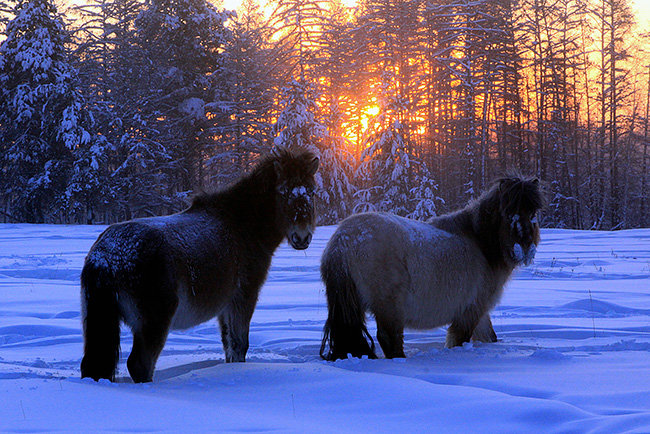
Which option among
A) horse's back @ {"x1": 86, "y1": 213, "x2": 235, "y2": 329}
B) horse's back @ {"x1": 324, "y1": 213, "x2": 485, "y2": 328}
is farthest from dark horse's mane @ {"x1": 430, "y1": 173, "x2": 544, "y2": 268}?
horse's back @ {"x1": 86, "y1": 213, "x2": 235, "y2": 329}

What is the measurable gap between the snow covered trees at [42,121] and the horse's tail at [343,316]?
24.3 m

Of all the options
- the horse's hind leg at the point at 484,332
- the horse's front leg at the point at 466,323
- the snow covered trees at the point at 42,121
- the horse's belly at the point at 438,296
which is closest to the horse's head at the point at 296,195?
the horse's belly at the point at 438,296

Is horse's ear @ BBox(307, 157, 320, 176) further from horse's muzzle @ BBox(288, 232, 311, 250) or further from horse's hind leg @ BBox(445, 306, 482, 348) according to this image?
horse's hind leg @ BBox(445, 306, 482, 348)

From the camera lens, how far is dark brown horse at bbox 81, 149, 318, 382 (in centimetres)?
398

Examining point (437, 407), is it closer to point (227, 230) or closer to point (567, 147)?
point (227, 230)

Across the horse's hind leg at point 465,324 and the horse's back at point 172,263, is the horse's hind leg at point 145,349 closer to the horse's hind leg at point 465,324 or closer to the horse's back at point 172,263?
the horse's back at point 172,263

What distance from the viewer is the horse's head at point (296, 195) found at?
5262 millimetres

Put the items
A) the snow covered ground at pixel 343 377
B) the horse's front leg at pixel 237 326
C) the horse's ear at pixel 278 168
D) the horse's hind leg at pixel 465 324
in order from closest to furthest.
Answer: the snow covered ground at pixel 343 377 → the horse's front leg at pixel 237 326 → the horse's ear at pixel 278 168 → the horse's hind leg at pixel 465 324

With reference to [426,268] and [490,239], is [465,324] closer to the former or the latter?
[426,268]

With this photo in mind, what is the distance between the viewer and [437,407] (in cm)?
321

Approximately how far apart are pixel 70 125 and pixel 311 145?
1227 cm

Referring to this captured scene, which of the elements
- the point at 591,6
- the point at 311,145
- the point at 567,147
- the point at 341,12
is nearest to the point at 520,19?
the point at 591,6

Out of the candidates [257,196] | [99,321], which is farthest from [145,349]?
[257,196]

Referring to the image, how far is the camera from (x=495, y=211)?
20.4ft
